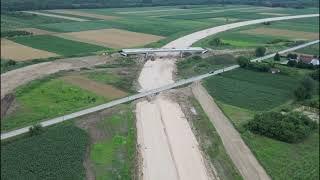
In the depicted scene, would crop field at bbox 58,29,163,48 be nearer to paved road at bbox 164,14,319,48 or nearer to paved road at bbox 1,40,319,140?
paved road at bbox 164,14,319,48

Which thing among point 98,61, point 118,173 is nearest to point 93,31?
point 98,61

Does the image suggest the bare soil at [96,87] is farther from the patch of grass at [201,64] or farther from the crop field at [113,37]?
the crop field at [113,37]

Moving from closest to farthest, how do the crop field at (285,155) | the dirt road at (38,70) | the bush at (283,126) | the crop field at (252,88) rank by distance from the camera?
the crop field at (285,155) < the bush at (283,126) < the crop field at (252,88) < the dirt road at (38,70)

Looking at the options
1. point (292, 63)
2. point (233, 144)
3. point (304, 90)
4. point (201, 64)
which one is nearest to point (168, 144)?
point (233, 144)

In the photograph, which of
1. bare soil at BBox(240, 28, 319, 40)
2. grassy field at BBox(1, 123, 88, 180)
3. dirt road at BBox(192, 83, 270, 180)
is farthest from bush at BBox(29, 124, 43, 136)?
bare soil at BBox(240, 28, 319, 40)

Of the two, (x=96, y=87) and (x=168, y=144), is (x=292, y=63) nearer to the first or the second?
(x=96, y=87)

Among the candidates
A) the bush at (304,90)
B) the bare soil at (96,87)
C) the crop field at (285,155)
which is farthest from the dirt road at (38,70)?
the bush at (304,90)
